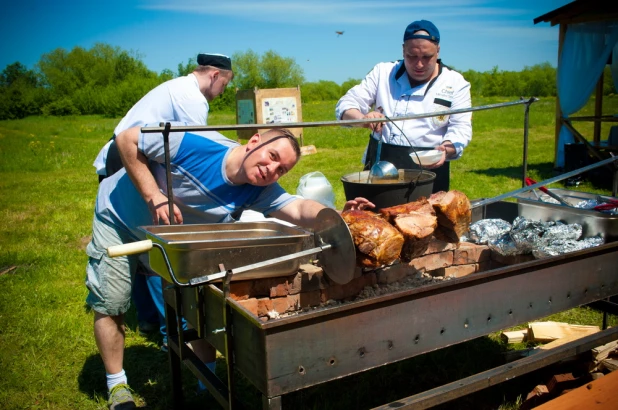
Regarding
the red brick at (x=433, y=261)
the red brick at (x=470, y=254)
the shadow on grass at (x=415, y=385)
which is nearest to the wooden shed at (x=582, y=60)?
the shadow on grass at (x=415, y=385)

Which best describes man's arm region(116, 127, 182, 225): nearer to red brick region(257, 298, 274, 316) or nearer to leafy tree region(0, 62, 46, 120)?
red brick region(257, 298, 274, 316)

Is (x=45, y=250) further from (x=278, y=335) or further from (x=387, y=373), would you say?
(x=278, y=335)

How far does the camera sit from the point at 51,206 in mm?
9320

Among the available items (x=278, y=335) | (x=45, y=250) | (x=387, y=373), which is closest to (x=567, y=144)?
(x=387, y=373)

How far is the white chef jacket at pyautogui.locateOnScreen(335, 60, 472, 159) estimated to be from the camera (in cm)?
434

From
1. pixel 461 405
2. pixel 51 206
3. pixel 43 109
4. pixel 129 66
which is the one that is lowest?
pixel 461 405

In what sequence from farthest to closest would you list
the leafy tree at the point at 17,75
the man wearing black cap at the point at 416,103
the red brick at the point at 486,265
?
the leafy tree at the point at 17,75
the man wearing black cap at the point at 416,103
the red brick at the point at 486,265

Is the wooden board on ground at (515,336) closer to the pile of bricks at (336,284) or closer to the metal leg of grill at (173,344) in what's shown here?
the pile of bricks at (336,284)

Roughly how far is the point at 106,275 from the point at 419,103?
2810mm

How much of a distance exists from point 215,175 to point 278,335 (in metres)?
1.15

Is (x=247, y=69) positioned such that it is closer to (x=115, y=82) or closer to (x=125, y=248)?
(x=115, y=82)

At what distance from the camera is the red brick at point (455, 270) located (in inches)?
122

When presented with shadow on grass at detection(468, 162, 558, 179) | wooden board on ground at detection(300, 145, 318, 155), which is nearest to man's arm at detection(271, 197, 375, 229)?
shadow on grass at detection(468, 162, 558, 179)

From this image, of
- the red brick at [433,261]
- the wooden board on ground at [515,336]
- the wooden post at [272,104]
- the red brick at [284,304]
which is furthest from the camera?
the wooden post at [272,104]
